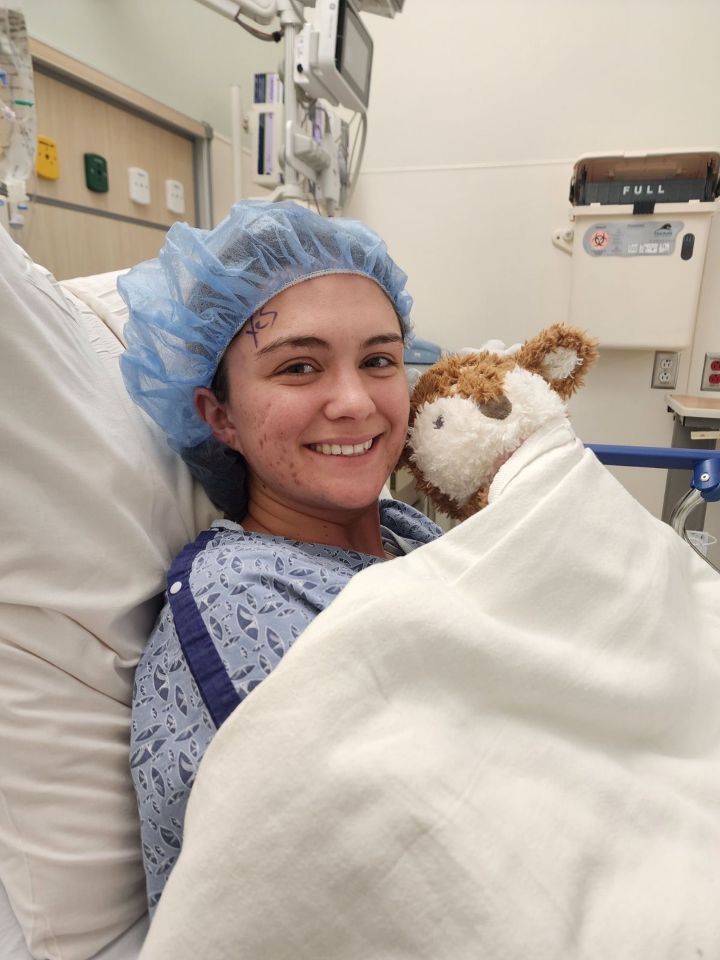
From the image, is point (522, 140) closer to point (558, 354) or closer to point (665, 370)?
point (665, 370)

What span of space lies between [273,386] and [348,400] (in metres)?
0.10

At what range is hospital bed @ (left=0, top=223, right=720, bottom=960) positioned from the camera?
586 millimetres

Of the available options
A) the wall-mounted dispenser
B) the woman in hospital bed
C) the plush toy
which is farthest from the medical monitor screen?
the plush toy

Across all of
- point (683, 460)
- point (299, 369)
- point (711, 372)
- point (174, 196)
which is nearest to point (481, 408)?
point (299, 369)

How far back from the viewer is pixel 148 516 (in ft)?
2.61

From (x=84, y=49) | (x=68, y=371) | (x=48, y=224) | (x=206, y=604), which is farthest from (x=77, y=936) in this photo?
(x=84, y=49)

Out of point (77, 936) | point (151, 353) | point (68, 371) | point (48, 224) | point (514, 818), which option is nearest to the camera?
point (514, 818)

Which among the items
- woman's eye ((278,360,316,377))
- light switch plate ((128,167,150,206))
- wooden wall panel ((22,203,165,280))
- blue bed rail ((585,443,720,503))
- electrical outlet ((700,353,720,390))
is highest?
light switch plate ((128,167,150,206))

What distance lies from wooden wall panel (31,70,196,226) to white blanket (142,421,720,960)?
67.6 inches

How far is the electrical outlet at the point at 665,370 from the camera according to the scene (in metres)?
2.45

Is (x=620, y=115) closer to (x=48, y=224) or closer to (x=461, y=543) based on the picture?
(x=48, y=224)

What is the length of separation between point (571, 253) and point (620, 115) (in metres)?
0.52

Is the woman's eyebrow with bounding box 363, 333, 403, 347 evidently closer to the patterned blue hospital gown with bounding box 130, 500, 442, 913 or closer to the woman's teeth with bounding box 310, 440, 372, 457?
the woman's teeth with bounding box 310, 440, 372, 457

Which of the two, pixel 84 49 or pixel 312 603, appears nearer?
pixel 312 603
